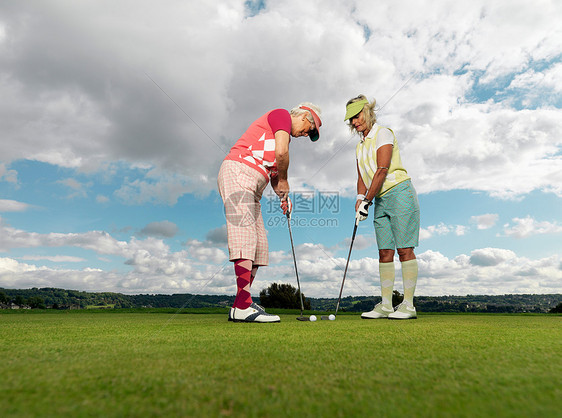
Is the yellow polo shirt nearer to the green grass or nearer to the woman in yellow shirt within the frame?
the woman in yellow shirt

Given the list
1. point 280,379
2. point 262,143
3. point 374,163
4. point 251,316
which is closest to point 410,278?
point 374,163

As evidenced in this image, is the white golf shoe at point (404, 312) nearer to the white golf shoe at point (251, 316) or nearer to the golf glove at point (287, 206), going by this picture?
the white golf shoe at point (251, 316)

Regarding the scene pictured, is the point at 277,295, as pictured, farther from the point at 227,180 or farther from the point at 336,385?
the point at 336,385

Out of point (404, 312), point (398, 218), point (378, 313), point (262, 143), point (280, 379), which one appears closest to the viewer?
point (280, 379)

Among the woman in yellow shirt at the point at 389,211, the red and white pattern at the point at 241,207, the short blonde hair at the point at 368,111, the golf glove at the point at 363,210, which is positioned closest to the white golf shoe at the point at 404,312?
the woman in yellow shirt at the point at 389,211

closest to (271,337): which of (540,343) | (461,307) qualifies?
(540,343)

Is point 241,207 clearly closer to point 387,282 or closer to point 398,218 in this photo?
point 398,218

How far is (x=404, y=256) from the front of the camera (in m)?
4.76

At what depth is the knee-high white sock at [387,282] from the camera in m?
4.93

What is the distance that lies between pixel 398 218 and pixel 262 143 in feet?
6.78

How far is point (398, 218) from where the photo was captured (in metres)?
4.77

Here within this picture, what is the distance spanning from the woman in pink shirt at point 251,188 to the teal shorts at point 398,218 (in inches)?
56.6

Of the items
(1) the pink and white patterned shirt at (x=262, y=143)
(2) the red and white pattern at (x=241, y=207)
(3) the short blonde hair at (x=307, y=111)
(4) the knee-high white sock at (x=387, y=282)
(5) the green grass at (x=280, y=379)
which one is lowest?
(5) the green grass at (x=280, y=379)

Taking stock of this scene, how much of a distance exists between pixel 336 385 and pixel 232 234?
9.61 ft
